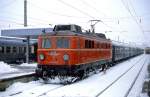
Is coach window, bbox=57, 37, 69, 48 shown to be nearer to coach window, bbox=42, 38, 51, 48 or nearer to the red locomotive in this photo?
the red locomotive

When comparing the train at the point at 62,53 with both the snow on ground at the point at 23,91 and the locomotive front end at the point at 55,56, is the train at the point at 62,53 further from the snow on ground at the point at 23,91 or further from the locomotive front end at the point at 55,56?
the snow on ground at the point at 23,91

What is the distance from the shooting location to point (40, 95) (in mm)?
12961

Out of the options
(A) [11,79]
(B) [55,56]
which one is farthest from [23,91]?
(B) [55,56]

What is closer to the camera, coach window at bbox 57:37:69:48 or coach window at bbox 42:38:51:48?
coach window at bbox 57:37:69:48

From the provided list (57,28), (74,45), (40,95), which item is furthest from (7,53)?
(40,95)

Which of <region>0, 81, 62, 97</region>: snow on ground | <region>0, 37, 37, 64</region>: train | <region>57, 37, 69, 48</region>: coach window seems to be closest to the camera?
<region>0, 81, 62, 97</region>: snow on ground

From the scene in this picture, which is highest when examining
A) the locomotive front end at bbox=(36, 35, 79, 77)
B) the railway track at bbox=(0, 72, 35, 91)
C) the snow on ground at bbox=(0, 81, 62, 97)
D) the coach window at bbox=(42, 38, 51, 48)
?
the coach window at bbox=(42, 38, 51, 48)

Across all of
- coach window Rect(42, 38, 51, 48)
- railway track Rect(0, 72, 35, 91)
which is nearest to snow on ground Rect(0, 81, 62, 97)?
railway track Rect(0, 72, 35, 91)

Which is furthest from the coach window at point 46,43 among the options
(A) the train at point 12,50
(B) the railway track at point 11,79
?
(A) the train at point 12,50

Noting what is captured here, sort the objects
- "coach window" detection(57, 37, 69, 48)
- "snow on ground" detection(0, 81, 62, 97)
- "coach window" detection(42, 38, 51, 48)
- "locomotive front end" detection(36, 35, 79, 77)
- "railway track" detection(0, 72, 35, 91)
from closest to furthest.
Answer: "snow on ground" detection(0, 81, 62, 97)
"railway track" detection(0, 72, 35, 91)
"locomotive front end" detection(36, 35, 79, 77)
"coach window" detection(57, 37, 69, 48)
"coach window" detection(42, 38, 51, 48)

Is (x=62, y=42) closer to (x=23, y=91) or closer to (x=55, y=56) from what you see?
(x=55, y=56)

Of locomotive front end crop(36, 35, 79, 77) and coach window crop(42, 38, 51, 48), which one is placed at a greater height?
coach window crop(42, 38, 51, 48)

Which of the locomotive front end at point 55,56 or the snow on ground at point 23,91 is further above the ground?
the locomotive front end at point 55,56

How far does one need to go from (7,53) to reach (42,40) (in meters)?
15.4
